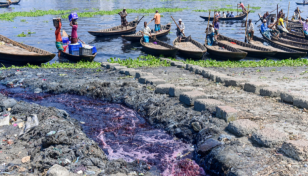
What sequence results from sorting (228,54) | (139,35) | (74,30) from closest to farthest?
(74,30) < (228,54) < (139,35)

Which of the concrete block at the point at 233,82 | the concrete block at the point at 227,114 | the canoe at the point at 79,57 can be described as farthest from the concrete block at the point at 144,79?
the canoe at the point at 79,57

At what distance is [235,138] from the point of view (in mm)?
4629

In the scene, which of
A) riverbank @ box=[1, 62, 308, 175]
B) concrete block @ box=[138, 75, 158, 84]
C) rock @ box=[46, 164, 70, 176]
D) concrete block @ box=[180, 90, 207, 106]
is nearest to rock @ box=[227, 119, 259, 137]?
riverbank @ box=[1, 62, 308, 175]

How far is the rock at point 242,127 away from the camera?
461cm

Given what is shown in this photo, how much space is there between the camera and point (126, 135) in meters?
5.79

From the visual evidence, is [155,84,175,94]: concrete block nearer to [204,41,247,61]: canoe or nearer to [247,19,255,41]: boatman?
[204,41,247,61]: canoe

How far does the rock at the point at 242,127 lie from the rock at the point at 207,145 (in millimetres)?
361

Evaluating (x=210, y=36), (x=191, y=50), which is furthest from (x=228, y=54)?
(x=210, y=36)

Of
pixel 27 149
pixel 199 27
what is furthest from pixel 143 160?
pixel 199 27

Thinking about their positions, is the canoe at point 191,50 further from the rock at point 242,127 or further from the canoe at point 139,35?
the rock at point 242,127

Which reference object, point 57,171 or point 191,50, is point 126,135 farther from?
point 191,50

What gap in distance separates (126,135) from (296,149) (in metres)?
3.18

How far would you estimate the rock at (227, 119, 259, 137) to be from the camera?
4.61 metres

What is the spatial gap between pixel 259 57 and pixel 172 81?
8585 millimetres
